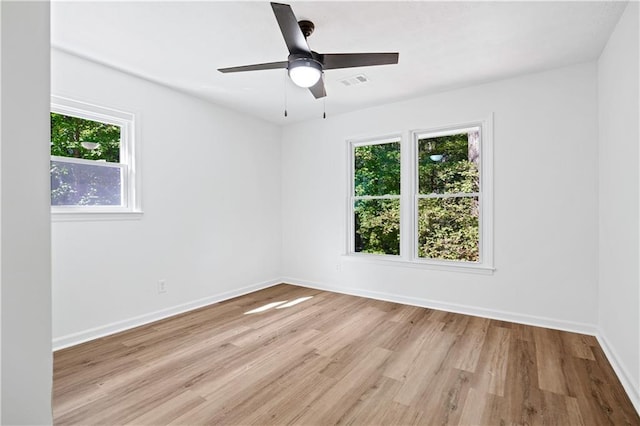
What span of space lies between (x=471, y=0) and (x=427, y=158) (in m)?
2.10

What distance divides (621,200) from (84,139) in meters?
4.56

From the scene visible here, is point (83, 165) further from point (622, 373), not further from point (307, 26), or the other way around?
point (622, 373)

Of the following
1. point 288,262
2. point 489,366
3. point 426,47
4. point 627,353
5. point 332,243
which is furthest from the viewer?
point 288,262

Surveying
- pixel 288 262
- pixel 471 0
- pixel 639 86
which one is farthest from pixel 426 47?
pixel 288 262

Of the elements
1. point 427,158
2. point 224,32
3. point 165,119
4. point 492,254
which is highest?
point 224,32

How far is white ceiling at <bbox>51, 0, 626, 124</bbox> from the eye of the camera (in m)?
2.22

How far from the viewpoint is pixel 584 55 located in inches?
114

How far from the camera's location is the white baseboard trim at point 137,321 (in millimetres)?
2813

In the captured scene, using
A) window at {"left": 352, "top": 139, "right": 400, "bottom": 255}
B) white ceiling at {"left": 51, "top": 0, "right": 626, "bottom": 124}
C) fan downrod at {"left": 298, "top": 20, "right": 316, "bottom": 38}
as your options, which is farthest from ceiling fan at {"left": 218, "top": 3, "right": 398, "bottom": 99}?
window at {"left": 352, "top": 139, "right": 400, "bottom": 255}

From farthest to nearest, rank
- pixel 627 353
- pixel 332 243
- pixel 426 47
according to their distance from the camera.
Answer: pixel 332 243
pixel 426 47
pixel 627 353

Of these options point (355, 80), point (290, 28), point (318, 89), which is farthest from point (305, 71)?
point (355, 80)

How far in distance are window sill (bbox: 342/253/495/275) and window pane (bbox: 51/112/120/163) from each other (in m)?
3.15

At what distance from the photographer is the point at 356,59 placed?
214 cm

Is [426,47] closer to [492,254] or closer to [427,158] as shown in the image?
[427,158]
